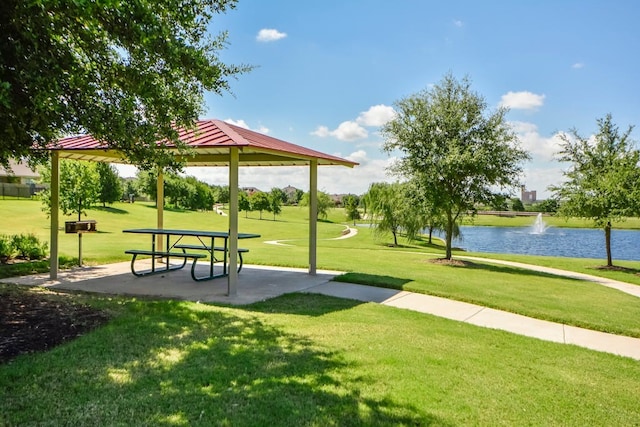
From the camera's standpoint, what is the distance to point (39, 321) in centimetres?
577

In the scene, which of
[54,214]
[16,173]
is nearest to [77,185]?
[54,214]

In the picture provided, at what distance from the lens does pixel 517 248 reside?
1325 inches

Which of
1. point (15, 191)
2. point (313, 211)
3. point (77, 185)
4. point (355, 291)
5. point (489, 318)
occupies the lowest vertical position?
point (489, 318)

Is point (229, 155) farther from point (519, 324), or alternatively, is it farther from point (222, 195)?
point (222, 195)

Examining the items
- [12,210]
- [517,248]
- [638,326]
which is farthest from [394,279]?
[12,210]

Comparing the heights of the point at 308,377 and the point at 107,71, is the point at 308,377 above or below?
below

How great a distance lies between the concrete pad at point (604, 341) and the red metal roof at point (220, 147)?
18.4 feet

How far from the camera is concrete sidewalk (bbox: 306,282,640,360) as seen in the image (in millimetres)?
6035

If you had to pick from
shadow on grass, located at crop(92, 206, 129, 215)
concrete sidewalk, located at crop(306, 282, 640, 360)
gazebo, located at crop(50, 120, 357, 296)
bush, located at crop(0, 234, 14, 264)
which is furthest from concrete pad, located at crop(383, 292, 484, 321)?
shadow on grass, located at crop(92, 206, 129, 215)

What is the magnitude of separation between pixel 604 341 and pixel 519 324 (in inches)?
44.1

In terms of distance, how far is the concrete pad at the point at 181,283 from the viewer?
26.1 ft

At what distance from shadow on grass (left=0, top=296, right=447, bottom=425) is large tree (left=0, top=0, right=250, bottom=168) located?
8.03 ft

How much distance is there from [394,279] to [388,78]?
10.4 metres

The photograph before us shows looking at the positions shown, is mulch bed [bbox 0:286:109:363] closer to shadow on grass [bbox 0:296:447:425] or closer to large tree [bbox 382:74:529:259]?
shadow on grass [bbox 0:296:447:425]
